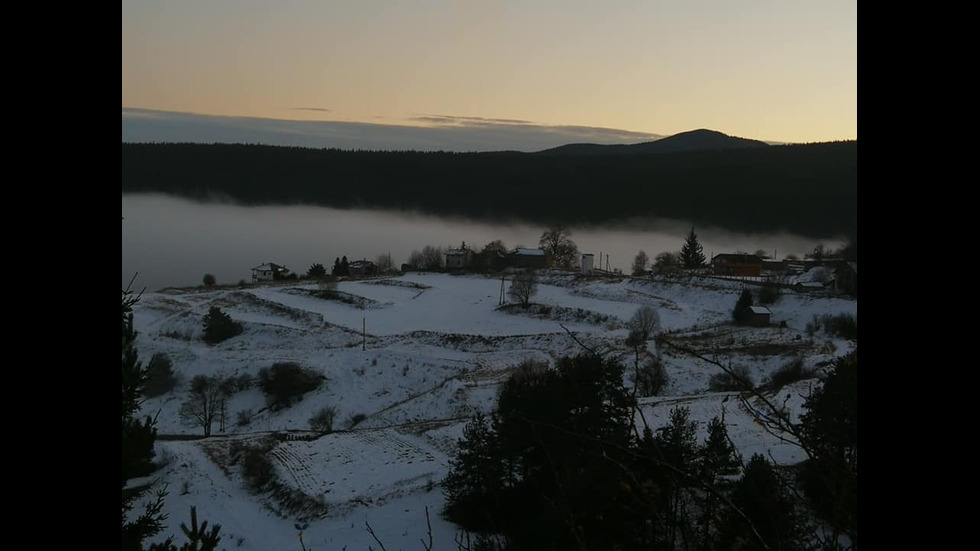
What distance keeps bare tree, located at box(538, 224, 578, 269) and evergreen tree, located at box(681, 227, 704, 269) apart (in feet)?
30.2

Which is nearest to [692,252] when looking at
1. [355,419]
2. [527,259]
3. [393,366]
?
[527,259]

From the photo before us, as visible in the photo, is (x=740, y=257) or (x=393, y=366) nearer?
(x=393, y=366)

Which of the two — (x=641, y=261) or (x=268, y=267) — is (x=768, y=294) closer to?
(x=641, y=261)

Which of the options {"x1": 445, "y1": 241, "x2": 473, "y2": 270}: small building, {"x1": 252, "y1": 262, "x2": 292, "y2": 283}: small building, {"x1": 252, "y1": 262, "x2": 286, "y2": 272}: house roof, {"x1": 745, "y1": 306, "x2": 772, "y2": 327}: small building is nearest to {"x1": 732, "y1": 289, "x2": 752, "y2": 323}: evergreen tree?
{"x1": 745, "y1": 306, "x2": 772, "y2": 327}: small building

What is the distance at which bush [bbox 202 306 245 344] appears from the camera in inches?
1339

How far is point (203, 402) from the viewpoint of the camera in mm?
23562

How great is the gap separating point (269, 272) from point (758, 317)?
37612 millimetres

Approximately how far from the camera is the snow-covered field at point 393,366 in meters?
12.1

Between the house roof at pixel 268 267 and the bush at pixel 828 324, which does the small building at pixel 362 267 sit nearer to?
the house roof at pixel 268 267

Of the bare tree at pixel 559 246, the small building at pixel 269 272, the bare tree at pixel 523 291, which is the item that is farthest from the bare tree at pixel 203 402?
the bare tree at pixel 559 246

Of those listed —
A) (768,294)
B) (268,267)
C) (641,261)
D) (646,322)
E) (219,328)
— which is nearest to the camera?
(646,322)

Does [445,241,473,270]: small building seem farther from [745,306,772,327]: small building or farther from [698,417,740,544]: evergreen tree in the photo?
[698,417,740,544]: evergreen tree

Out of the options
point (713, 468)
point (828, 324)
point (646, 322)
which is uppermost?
point (713, 468)
